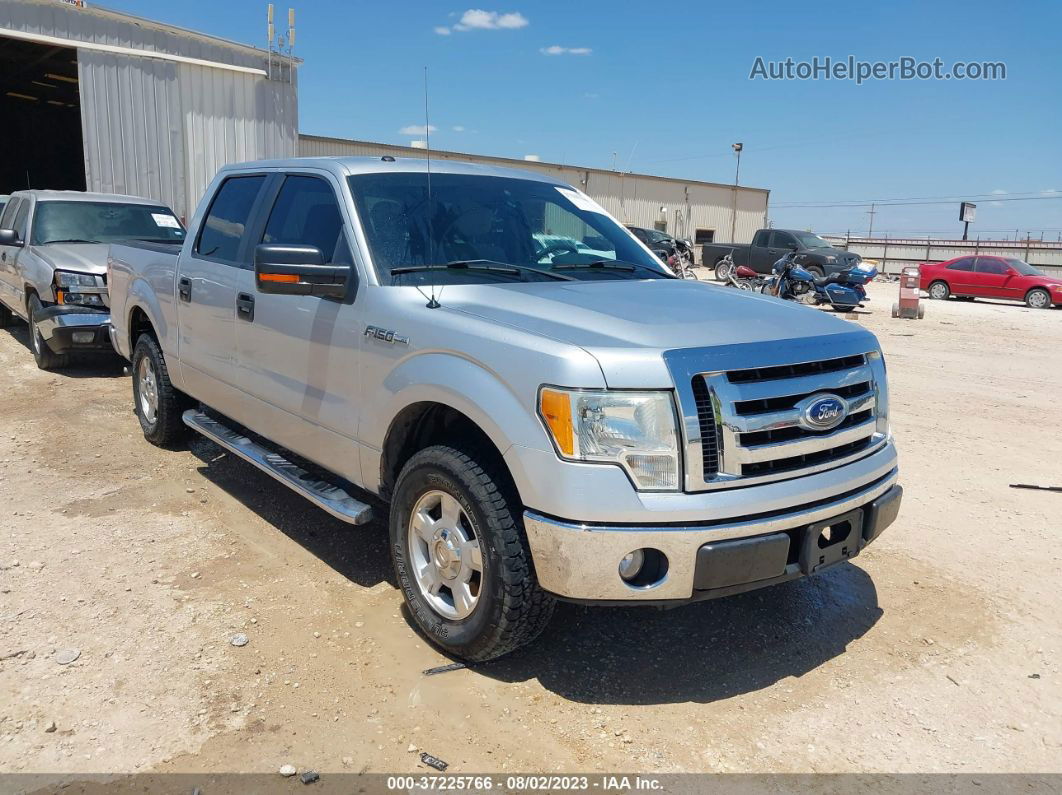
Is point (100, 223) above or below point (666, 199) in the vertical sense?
below

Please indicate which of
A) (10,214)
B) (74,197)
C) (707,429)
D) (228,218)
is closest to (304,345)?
(228,218)

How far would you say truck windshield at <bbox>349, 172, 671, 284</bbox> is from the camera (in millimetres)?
3715

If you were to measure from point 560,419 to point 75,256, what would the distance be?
7.80 m

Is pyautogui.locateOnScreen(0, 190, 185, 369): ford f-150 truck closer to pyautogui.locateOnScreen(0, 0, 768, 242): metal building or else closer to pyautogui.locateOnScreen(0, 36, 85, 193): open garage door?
pyautogui.locateOnScreen(0, 0, 768, 242): metal building

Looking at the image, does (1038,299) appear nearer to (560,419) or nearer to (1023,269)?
(1023,269)

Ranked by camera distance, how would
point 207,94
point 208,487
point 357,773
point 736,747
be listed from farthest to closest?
1. point 207,94
2. point 208,487
3. point 736,747
4. point 357,773

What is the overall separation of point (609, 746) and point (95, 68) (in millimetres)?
18315

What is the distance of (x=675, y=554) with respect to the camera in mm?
2742

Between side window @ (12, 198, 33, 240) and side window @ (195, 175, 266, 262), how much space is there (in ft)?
18.2

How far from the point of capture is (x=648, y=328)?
2.99m

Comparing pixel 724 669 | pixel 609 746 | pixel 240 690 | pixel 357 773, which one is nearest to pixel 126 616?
pixel 240 690

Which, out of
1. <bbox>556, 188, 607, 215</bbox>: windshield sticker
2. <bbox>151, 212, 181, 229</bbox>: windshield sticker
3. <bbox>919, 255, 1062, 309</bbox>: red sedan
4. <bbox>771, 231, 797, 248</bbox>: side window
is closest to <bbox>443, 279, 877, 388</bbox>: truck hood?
<bbox>556, 188, 607, 215</bbox>: windshield sticker

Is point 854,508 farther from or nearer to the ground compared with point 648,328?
nearer to the ground

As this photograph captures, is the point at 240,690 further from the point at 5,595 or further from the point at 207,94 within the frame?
the point at 207,94
